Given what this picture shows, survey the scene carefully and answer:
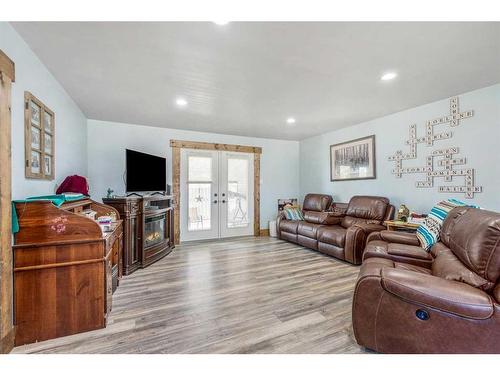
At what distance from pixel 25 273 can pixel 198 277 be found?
1715 millimetres

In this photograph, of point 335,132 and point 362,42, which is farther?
point 335,132

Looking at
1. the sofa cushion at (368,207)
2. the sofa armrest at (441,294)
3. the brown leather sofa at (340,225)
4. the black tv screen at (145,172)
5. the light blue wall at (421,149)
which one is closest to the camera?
the sofa armrest at (441,294)

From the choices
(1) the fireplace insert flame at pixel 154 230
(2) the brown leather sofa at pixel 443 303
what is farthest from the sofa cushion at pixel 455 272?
(1) the fireplace insert flame at pixel 154 230

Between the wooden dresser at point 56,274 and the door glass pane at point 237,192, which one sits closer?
the wooden dresser at point 56,274

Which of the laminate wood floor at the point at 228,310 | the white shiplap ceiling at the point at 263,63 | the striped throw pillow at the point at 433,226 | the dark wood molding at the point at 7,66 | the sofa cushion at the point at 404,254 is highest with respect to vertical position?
the white shiplap ceiling at the point at 263,63

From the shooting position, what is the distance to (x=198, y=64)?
2252mm

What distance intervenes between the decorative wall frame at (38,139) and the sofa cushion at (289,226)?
3952mm

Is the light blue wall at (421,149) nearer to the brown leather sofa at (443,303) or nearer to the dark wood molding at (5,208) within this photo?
the brown leather sofa at (443,303)

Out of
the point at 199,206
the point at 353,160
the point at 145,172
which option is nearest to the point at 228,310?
the point at 145,172

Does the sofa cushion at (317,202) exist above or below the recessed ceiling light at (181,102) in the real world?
below

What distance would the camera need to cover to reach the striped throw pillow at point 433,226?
7.64 feet

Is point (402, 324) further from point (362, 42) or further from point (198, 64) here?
point (198, 64)
